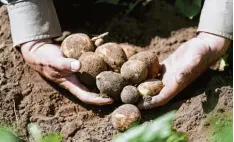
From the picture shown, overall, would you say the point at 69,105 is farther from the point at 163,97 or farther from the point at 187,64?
the point at 187,64

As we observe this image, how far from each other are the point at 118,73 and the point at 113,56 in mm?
78

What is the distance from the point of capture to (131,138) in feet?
2.74

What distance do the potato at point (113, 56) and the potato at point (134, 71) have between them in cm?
4

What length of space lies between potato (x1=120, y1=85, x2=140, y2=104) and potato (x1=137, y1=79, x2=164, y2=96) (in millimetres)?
29

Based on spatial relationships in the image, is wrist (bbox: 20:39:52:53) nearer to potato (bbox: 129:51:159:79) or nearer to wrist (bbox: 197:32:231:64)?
potato (bbox: 129:51:159:79)

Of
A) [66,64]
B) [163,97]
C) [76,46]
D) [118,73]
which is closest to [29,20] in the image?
[76,46]

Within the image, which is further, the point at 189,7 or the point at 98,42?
the point at 189,7

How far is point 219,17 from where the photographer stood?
2.15 meters

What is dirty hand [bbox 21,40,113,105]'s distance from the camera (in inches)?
80.8

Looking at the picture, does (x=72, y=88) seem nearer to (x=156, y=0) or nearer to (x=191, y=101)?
(x=191, y=101)

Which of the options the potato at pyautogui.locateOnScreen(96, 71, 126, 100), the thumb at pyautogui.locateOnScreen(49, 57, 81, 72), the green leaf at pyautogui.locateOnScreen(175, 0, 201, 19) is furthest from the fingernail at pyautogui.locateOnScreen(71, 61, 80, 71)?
the green leaf at pyautogui.locateOnScreen(175, 0, 201, 19)

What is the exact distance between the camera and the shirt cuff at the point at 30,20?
220 cm

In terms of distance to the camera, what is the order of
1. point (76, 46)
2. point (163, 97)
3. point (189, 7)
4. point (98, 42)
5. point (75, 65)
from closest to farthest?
point (75, 65) < point (163, 97) < point (76, 46) < point (98, 42) < point (189, 7)

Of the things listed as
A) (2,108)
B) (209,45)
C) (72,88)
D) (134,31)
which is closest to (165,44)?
(134,31)
